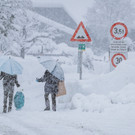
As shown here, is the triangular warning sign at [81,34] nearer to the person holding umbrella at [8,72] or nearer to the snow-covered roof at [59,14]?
the person holding umbrella at [8,72]

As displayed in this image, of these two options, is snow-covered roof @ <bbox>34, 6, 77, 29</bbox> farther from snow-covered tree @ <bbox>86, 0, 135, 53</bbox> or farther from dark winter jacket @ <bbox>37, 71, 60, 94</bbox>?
dark winter jacket @ <bbox>37, 71, 60, 94</bbox>

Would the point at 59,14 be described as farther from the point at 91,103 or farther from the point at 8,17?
the point at 91,103

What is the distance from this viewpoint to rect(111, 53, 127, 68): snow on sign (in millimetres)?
8500

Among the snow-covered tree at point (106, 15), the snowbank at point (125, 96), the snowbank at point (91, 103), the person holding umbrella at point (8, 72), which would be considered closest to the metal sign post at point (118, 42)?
the snowbank at point (125, 96)

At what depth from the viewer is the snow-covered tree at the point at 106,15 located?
32.0 m

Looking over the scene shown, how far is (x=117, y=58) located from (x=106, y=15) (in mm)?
24574

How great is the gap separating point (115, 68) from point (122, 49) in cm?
66

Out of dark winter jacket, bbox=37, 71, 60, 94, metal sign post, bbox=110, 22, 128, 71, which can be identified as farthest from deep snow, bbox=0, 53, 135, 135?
dark winter jacket, bbox=37, 71, 60, 94

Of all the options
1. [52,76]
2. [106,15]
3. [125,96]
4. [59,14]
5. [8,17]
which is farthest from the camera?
[59,14]

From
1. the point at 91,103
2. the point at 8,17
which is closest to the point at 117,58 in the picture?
the point at 91,103

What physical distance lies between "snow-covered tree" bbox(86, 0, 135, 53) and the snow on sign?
23.6 meters

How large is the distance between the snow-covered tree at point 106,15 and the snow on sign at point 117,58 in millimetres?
23587

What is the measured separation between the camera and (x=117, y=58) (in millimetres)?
8586

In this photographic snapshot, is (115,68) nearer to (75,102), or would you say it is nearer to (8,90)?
(75,102)
